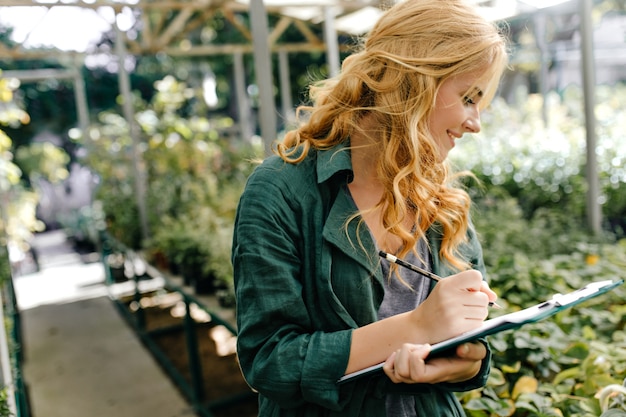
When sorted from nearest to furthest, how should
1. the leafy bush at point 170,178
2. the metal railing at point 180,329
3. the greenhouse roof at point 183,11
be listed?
the metal railing at point 180,329, the greenhouse roof at point 183,11, the leafy bush at point 170,178

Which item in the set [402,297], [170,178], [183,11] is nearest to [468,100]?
[402,297]

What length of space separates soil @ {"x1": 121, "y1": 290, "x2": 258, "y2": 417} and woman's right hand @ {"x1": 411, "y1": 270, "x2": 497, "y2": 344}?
2507 mm

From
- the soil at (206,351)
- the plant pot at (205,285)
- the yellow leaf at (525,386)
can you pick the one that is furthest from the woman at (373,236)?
the plant pot at (205,285)

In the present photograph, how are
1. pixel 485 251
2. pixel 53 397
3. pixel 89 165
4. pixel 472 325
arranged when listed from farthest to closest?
pixel 89 165, pixel 53 397, pixel 485 251, pixel 472 325

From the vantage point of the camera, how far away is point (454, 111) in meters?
1.08

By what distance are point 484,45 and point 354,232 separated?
44cm

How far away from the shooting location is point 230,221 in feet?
→ 15.8

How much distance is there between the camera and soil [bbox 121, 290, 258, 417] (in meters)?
3.76

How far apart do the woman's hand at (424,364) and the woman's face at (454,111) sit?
0.39 metres

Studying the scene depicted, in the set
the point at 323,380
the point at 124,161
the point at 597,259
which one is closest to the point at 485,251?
the point at 597,259

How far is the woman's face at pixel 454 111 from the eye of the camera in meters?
1.07

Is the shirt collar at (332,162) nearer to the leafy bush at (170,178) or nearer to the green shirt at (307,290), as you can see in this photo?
the green shirt at (307,290)

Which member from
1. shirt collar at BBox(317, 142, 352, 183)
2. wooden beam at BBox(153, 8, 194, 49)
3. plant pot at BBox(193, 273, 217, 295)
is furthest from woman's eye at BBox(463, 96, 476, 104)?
wooden beam at BBox(153, 8, 194, 49)

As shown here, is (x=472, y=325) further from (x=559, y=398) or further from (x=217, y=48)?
(x=217, y=48)
